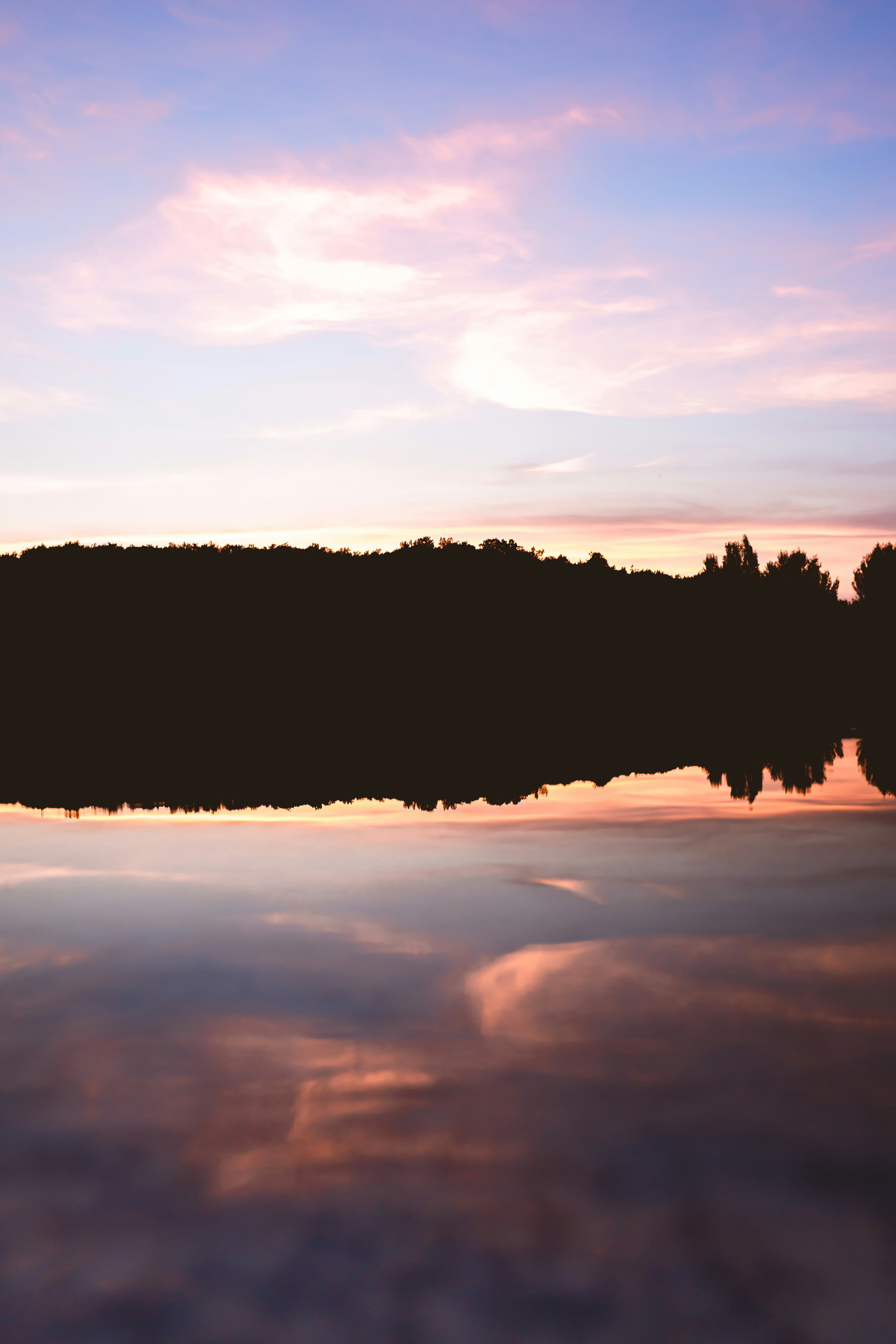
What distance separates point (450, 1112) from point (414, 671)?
85.5m

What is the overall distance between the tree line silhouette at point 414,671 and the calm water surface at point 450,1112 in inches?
347

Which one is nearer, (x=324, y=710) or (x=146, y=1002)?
(x=146, y=1002)

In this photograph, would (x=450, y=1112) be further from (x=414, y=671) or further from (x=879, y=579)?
(x=879, y=579)

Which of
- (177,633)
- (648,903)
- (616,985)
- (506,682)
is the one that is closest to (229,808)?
(648,903)

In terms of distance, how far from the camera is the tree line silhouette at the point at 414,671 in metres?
25.2

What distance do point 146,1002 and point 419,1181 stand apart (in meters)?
3.40

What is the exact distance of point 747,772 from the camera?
2291cm

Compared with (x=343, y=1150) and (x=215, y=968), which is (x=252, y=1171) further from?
(x=215, y=968)

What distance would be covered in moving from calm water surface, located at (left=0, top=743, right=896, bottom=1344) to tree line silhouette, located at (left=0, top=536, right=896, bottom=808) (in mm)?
8806

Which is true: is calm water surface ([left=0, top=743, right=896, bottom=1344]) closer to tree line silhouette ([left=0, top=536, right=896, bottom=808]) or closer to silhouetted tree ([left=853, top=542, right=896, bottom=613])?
tree line silhouette ([left=0, top=536, right=896, bottom=808])

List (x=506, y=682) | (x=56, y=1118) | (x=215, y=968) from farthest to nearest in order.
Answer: (x=506, y=682) < (x=215, y=968) < (x=56, y=1118)

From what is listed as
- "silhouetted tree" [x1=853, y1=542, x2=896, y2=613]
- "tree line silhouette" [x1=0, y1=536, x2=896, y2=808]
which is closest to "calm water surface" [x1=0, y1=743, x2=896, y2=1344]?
"tree line silhouette" [x1=0, y1=536, x2=896, y2=808]

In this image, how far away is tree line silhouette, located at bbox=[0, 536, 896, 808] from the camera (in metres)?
25.2

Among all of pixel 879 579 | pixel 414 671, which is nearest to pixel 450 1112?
pixel 414 671
